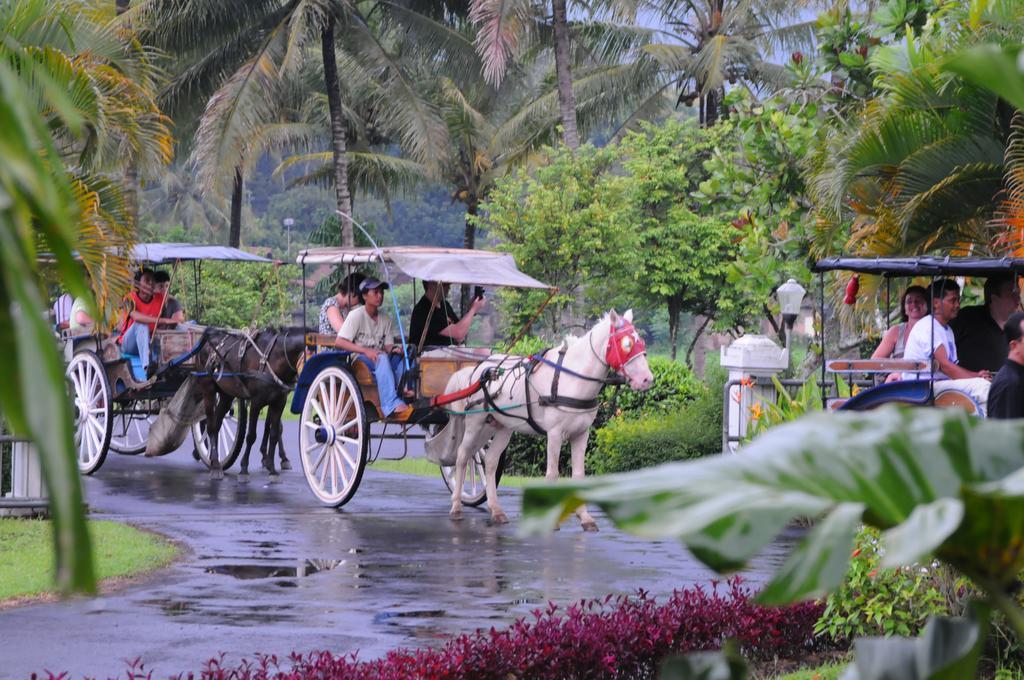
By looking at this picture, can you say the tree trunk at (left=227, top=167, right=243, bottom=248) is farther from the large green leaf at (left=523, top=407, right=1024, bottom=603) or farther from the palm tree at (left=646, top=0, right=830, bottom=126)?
the large green leaf at (left=523, top=407, right=1024, bottom=603)

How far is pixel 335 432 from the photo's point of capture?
14.0 m

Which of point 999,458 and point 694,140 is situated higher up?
point 694,140

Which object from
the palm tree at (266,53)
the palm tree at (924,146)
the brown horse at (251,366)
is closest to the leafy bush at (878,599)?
the palm tree at (924,146)

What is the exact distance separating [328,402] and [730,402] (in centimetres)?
456

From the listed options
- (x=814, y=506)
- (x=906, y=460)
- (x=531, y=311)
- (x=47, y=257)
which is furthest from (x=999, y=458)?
(x=531, y=311)

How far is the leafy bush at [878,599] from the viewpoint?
7.41 meters

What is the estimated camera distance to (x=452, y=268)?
512 inches

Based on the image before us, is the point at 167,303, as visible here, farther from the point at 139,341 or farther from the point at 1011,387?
the point at 1011,387

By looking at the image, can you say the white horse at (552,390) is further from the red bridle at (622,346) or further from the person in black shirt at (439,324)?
the person in black shirt at (439,324)

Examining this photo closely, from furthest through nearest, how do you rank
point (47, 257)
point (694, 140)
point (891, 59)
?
1. point (694, 140)
2. point (891, 59)
3. point (47, 257)

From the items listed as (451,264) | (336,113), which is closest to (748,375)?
(451,264)

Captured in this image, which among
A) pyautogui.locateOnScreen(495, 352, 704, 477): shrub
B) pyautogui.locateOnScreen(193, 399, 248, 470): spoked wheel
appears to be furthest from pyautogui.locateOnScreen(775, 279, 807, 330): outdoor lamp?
pyautogui.locateOnScreen(193, 399, 248, 470): spoked wheel

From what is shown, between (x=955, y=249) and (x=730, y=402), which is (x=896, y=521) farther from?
(x=730, y=402)

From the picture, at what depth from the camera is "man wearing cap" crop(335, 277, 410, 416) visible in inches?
527
